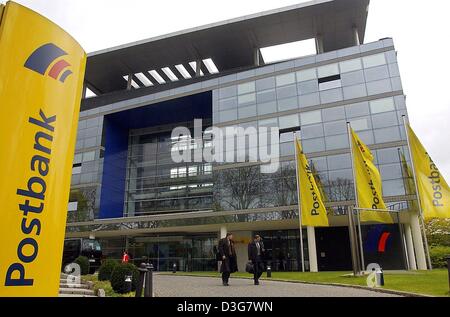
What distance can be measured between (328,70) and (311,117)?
403 cm

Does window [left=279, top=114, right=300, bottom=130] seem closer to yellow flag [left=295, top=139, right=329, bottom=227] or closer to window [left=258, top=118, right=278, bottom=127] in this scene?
window [left=258, top=118, right=278, bottom=127]

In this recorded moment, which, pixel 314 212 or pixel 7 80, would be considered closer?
pixel 7 80

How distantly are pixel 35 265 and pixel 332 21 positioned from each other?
3649 centimetres

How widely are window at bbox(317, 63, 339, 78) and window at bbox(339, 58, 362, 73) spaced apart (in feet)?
1.42

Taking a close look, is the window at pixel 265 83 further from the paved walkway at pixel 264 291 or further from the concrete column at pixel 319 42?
the paved walkway at pixel 264 291

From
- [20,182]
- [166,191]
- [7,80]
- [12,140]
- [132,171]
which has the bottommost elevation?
[20,182]

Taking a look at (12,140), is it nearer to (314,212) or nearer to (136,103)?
(314,212)

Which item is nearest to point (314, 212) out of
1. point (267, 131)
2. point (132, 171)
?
point (267, 131)

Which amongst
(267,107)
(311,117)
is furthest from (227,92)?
(311,117)

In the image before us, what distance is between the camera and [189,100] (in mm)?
35375

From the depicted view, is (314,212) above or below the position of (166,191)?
below

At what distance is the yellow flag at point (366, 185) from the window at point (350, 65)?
13097 millimetres

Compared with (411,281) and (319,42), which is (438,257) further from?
(411,281)

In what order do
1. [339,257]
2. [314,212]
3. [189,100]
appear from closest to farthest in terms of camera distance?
[314,212] < [339,257] < [189,100]
